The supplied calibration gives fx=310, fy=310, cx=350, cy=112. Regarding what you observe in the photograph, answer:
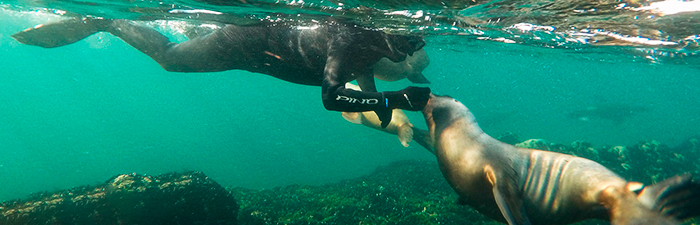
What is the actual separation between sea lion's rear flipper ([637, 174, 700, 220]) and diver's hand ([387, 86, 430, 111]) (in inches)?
73.3

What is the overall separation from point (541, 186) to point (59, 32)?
776 cm

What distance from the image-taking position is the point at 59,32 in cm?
560

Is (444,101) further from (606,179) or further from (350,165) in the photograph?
(350,165)

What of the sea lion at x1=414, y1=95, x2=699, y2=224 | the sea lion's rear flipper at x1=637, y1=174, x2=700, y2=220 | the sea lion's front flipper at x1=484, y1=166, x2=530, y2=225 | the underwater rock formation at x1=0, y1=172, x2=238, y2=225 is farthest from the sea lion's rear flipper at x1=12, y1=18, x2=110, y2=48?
the sea lion's rear flipper at x1=637, y1=174, x2=700, y2=220

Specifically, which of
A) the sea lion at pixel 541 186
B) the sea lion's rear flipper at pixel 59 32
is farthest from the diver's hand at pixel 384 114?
the sea lion's rear flipper at pixel 59 32

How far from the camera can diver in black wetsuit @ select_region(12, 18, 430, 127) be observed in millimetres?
3162

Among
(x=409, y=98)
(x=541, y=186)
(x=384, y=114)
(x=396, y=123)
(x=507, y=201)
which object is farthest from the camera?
(x=396, y=123)

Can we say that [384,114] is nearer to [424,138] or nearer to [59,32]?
[424,138]

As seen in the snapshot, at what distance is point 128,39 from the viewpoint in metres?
5.07

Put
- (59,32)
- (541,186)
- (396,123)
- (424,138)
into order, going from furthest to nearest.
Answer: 1. (59,32)
2. (396,123)
3. (424,138)
4. (541,186)

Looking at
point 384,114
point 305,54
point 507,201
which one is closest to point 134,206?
point 305,54

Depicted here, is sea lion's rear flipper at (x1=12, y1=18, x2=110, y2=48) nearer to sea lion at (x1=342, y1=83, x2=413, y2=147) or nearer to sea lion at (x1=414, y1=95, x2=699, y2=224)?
sea lion at (x1=342, y1=83, x2=413, y2=147)

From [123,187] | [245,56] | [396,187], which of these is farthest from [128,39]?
[396,187]

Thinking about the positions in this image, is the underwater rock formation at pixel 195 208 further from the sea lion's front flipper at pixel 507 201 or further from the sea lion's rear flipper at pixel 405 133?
the sea lion's front flipper at pixel 507 201
